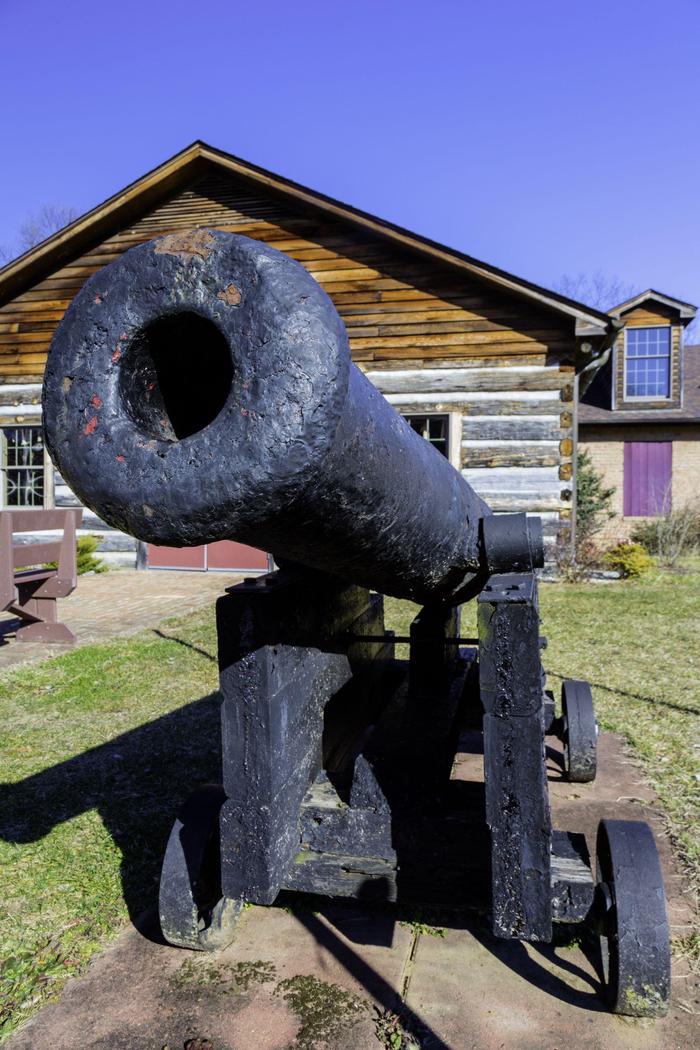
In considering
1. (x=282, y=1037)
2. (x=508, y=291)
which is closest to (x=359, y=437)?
(x=282, y=1037)

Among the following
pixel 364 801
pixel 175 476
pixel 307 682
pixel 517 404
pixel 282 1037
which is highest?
pixel 517 404

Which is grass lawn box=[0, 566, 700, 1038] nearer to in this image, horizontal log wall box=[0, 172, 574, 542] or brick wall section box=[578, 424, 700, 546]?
horizontal log wall box=[0, 172, 574, 542]

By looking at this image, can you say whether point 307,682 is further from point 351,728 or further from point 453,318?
point 453,318

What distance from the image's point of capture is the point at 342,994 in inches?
89.2

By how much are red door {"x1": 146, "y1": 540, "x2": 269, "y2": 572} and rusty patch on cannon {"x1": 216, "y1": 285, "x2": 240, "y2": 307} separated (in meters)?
11.2

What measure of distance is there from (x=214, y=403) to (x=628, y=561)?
11764 millimetres

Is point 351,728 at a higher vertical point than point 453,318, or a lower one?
lower

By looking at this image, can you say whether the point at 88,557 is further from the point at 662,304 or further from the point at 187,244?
the point at 662,304

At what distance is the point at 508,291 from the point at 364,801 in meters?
9.23

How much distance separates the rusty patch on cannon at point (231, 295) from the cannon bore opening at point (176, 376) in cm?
→ 7

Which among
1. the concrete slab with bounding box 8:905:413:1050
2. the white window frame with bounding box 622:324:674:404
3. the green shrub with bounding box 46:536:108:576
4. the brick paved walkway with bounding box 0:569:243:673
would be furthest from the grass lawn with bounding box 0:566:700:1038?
the white window frame with bounding box 622:324:674:404

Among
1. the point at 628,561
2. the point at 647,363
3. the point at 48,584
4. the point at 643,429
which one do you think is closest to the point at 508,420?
the point at 628,561

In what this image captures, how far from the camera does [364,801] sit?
2449 millimetres

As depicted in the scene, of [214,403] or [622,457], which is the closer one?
[214,403]
